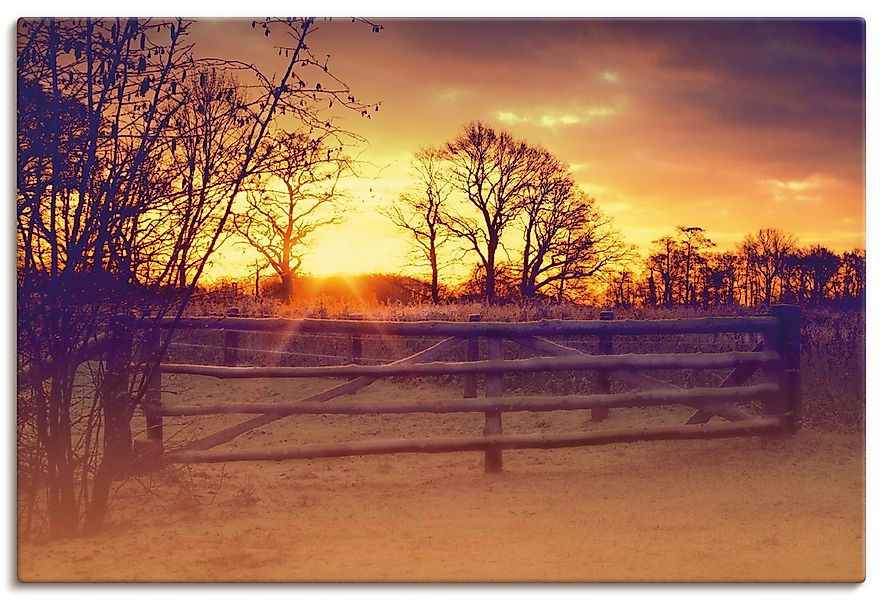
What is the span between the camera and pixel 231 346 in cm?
1178

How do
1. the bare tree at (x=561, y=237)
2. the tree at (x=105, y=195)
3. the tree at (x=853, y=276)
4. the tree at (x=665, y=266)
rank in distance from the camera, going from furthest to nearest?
the bare tree at (x=561, y=237) < the tree at (x=665, y=266) < the tree at (x=853, y=276) < the tree at (x=105, y=195)

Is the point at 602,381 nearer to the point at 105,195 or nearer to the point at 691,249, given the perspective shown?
the point at 691,249

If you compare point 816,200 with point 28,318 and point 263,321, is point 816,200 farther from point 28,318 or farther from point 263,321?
point 28,318

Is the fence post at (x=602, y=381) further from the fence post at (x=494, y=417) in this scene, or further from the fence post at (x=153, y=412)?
the fence post at (x=153, y=412)

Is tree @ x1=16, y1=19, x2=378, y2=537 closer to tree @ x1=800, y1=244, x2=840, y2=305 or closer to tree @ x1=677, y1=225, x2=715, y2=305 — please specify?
tree @ x1=677, y1=225, x2=715, y2=305

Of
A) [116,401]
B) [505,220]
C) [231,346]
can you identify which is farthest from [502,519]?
[231,346]

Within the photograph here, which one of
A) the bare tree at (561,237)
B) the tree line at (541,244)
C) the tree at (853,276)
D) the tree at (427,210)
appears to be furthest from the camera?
the bare tree at (561,237)

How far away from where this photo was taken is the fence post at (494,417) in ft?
20.0

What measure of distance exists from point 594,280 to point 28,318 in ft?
16.1

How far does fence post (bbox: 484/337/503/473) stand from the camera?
610 cm

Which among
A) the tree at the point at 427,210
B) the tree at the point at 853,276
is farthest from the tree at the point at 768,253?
the tree at the point at 427,210

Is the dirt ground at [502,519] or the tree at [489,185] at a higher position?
the tree at [489,185]

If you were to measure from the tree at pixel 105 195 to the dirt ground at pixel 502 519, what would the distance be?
0.56m

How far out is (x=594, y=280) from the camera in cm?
752
